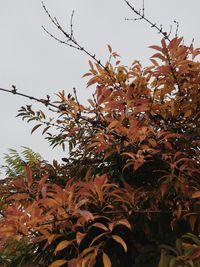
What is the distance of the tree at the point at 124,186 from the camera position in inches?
67.1

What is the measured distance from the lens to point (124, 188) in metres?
2.15

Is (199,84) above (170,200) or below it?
above

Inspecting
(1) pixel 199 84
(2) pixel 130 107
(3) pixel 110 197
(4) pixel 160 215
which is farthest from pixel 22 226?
(1) pixel 199 84

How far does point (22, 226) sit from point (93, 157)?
0.79m

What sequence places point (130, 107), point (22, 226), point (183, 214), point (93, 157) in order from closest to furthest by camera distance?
point (22, 226)
point (183, 214)
point (130, 107)
point (93, 157)

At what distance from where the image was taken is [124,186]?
2109 millimetres

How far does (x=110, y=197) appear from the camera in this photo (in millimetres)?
1968

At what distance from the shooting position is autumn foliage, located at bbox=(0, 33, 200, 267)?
1.70m

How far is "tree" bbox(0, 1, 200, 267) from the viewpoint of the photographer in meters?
1.70

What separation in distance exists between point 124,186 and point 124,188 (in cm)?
4

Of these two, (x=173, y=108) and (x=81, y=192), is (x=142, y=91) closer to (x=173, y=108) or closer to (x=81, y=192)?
(x=173, y=108)

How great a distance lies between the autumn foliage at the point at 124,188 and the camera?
1701mm

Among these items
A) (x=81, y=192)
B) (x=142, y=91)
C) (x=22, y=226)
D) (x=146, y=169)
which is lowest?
(x=22, y=226)

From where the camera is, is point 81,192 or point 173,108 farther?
point 173,108
